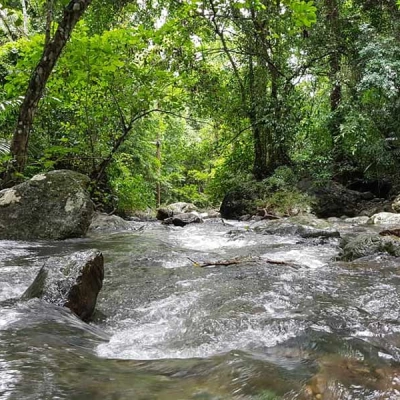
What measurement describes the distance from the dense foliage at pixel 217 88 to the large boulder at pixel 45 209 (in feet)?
1.44

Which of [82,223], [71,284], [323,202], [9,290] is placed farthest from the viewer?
[323,202]

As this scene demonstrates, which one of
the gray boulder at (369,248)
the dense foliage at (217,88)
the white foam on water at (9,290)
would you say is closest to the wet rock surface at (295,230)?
the gray boulder at (369,248)

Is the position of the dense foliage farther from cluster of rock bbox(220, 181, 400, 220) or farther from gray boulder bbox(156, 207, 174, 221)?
gray boulder bbox(156, 207, 174, 221)

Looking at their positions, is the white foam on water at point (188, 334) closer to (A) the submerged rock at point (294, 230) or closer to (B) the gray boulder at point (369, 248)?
(B) the gray boulder at point (369, 248)

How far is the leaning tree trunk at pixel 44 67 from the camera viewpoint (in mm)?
5477

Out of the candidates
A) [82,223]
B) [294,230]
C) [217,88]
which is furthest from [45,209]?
[217,88]

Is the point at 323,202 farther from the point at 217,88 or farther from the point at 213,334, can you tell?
the point at 213,334

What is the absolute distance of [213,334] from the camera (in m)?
2.50

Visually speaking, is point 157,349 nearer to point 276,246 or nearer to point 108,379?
point 108,379

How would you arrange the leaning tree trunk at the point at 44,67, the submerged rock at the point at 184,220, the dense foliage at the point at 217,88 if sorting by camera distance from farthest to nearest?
the submerged rock at the point at 184,220
the dense foliage at the point at 217,88
the leaning tree trunk at the point at 44,67

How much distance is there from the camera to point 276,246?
19.5 ft

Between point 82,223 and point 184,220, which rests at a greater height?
point 82,223

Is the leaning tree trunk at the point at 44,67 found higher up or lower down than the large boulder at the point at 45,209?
higher up

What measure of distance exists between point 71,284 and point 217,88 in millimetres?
8223
